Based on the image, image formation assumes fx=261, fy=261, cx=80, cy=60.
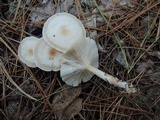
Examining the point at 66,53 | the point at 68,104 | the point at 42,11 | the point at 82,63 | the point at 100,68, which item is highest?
the point at 42,11

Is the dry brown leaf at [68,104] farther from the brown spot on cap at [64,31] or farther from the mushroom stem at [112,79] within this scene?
the brown spot on cap at [64,31]

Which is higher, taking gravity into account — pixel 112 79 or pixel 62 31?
pixel 62 31

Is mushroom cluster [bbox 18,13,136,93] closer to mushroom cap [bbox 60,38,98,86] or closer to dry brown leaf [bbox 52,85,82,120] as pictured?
mushroom cap [bbox 60,38,98,86]

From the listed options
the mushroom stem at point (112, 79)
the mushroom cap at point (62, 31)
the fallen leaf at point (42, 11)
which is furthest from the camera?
the fallen leaf at point (42, 11)

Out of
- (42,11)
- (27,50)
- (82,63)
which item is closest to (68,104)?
(82,63)

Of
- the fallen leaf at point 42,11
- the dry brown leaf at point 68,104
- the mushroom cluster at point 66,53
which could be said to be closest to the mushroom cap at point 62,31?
the mushroom cluster at point 66,53

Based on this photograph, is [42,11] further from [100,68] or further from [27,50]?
[100,68]

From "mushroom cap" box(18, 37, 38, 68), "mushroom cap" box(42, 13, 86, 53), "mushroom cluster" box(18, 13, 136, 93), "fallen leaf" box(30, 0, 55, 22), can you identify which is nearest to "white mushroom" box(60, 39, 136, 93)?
"mushroom cluster" box(18, 13, 136, 93)
